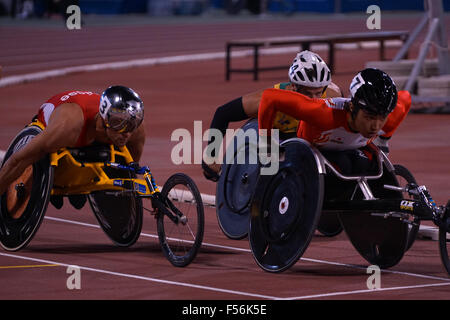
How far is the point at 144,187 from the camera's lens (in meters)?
8.54

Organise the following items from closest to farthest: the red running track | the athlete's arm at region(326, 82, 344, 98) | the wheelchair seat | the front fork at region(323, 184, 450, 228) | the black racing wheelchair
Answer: the red running track → the front fork at region(323, 184, 450, 228) → the black racing wheelchair → the wheelchair seat → the athlete's arm at region(326, 82, 344, 98)

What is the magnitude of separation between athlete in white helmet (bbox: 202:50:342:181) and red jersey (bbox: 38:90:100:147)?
1018 mm

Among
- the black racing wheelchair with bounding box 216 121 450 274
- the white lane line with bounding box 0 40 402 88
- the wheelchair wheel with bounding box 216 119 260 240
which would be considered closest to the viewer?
the black racing wheelchair with bounding box 216 121 450 274

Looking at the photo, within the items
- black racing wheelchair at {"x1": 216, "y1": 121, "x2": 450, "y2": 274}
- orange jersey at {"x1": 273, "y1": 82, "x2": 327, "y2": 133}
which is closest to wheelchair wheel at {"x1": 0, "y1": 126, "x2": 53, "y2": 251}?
black racing wheelchair at {"x1": 216, "y1": 121, "x2": 450, "y2": 274}

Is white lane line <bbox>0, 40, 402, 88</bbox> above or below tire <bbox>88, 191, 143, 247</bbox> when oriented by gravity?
below

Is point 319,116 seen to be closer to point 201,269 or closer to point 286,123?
point 286,123

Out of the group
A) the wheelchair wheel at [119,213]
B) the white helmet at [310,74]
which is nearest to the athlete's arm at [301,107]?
the white helmet at [310,74]

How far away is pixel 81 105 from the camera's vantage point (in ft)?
28.7

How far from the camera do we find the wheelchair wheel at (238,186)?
955 centimetres

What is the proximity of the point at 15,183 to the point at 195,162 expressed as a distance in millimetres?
5367

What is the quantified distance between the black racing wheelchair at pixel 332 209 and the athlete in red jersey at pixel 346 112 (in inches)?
6.2

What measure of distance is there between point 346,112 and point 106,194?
2.41m

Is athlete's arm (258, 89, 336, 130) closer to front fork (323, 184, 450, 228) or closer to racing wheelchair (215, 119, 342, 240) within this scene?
front fork (323, 184, 450, 228)

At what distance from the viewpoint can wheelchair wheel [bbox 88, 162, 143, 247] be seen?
894cm
